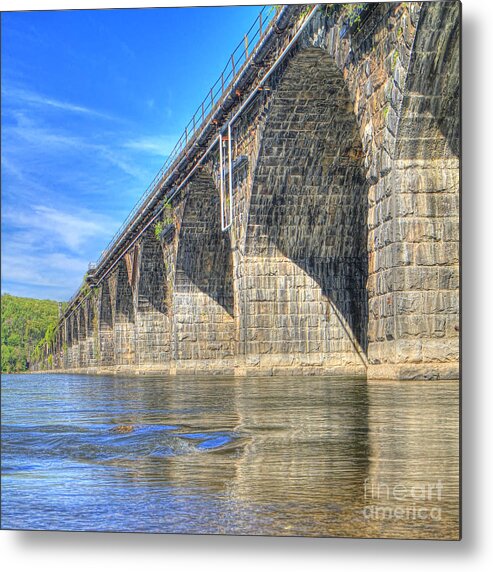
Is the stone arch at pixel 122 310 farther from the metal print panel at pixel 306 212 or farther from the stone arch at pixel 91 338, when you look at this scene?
the metal print panel at pixel 306 212

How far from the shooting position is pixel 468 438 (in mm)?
8352

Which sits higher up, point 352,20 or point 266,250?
point 352,20

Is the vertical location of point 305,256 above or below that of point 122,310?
above

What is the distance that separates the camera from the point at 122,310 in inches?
1944

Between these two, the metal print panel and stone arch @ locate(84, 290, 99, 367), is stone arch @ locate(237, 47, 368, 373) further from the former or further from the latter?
stone arch @ locate(84, 290, 99, 367)

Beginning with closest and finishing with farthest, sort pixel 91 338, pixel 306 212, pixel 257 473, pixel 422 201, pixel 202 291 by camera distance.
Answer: pixel 257 473 → pixel 422 201 → pixel 306 212 → pixel 202 291 → pixel 91 338

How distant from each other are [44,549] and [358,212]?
17.5m

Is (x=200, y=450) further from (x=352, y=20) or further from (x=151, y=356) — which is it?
(x=151, y=356)

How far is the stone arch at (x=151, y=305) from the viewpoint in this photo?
141 feet

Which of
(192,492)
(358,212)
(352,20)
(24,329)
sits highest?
(352,20)

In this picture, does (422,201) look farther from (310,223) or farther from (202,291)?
(202,291)

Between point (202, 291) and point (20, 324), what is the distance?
2575 centimetres

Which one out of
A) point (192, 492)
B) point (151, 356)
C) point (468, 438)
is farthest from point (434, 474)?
point (151, 356)

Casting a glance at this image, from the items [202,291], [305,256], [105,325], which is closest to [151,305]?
[105,325]
